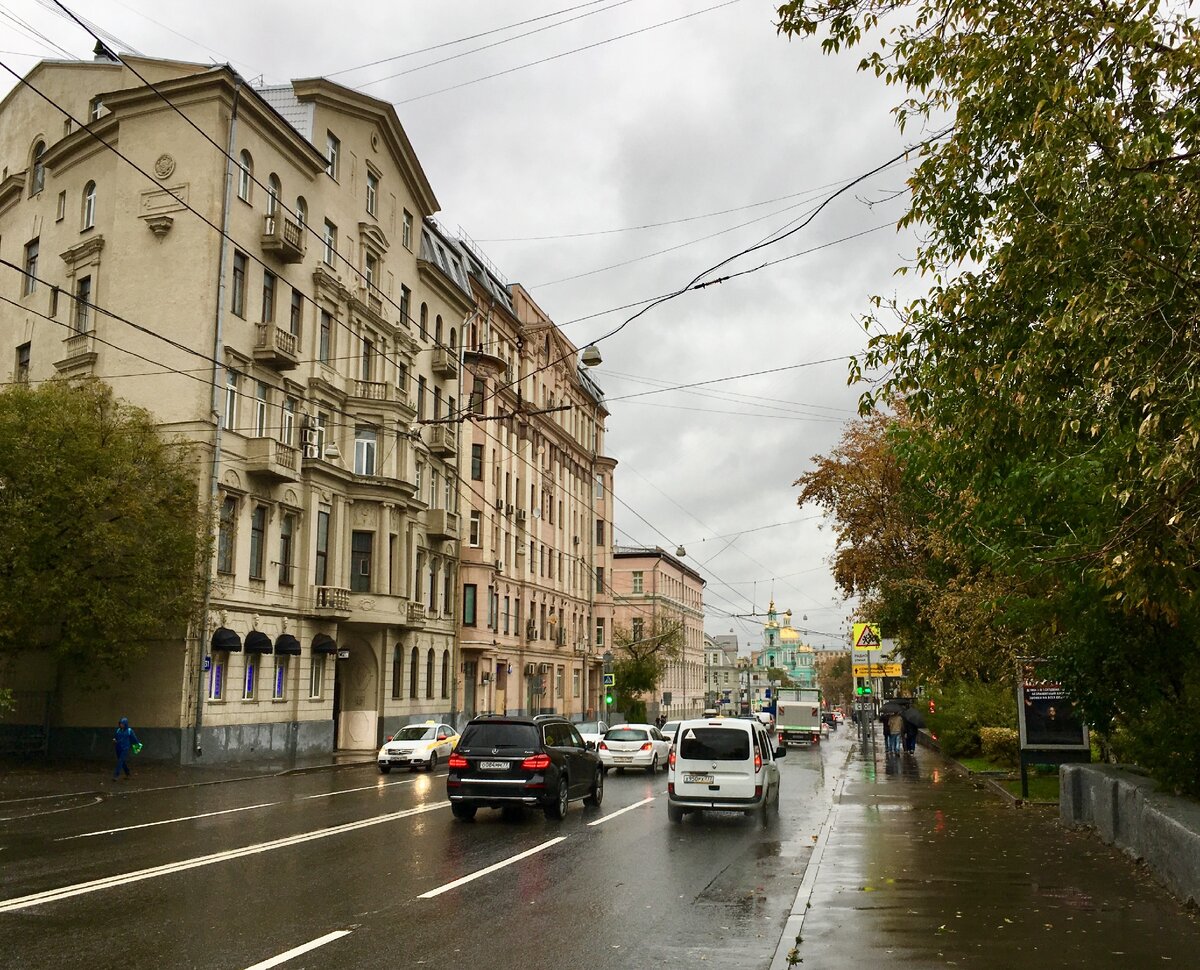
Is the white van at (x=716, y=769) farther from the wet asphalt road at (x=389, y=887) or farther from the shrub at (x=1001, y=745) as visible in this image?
the shrub at (x=1001, y=745)

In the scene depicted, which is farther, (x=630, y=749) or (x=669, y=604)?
(x=669, y=604)

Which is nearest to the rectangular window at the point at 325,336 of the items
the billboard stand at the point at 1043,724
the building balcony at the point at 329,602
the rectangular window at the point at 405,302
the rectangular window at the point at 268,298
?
the rectangular window at the point at 268,298

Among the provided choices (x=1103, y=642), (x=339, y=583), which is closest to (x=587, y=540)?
(x=339, y=583)

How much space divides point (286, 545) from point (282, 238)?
998cm

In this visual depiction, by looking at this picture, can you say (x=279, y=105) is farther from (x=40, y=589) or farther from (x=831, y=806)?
(x=831, y=806)

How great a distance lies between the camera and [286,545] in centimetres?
3709

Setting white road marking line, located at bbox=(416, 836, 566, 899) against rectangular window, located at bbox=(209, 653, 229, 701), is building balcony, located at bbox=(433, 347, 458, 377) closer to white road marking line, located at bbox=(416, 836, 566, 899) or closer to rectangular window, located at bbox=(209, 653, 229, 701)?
rectangular window, located at bbox=(209, 653, 229, 701)

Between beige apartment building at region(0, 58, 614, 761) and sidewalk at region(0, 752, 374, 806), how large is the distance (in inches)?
49.7

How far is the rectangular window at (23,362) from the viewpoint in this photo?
38344mm

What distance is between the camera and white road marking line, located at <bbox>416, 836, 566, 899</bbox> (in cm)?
1113

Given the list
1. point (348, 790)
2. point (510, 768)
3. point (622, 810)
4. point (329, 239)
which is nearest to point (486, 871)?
point (510, 768)

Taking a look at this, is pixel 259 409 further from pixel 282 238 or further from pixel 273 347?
pixel 282 238

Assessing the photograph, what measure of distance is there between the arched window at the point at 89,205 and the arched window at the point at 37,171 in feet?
12.6

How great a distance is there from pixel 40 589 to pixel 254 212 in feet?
46.5
